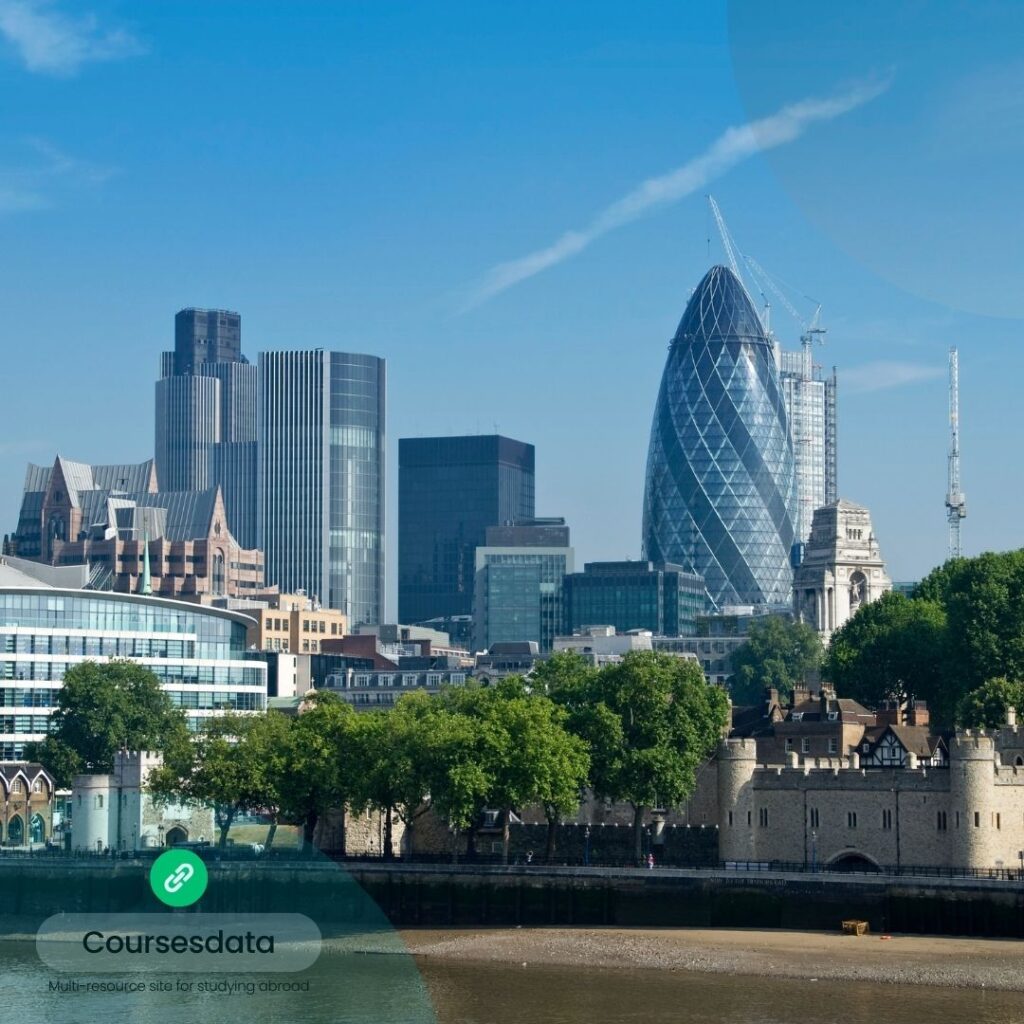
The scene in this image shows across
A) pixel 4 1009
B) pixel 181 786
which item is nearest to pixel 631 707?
pixel 181 786

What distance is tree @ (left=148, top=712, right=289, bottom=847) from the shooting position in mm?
101500

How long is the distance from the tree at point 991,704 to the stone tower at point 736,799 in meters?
17.6

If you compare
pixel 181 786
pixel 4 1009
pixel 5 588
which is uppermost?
pixel 5 588

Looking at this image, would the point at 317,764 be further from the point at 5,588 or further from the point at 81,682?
the point at 5,588

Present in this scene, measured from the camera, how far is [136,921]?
95.2m

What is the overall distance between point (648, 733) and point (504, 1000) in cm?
2765

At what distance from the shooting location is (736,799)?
98.2 metres

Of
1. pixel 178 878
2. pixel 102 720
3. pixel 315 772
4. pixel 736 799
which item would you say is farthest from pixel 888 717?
pixel 102 720

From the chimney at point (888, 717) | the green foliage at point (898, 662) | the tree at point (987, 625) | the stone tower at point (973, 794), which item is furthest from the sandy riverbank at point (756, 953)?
the green foliage at point (898, 662)

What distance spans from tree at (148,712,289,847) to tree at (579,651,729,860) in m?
13.9

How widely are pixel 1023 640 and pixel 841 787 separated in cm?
3671

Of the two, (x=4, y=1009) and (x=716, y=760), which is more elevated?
(x=716, y=760)

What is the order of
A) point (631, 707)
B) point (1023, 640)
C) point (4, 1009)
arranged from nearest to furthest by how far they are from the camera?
point (4, 1009)
point (631, 707)
point (1023, 640)

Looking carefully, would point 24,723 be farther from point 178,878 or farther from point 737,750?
point 737,750
